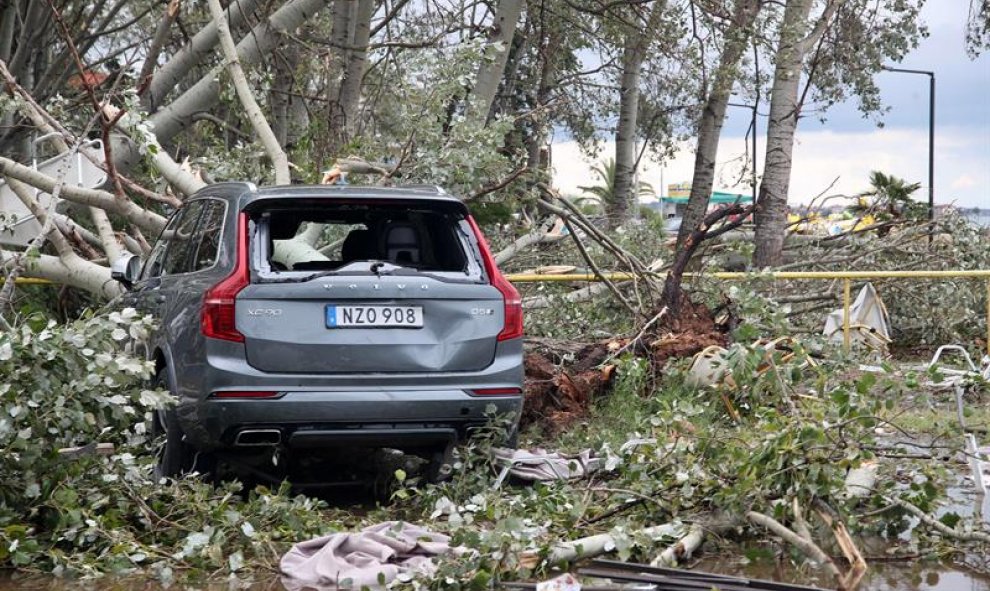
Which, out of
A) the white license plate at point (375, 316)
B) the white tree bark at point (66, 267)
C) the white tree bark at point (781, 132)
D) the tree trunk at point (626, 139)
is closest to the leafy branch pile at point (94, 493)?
the white license plate at point (375, 316)

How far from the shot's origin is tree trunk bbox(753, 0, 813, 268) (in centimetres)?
2125

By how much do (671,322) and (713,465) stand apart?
4148 mm

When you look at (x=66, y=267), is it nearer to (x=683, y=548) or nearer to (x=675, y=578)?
(x=683, y=548)

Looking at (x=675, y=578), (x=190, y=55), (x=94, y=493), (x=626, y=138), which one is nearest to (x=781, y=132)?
(x=626, y=138)

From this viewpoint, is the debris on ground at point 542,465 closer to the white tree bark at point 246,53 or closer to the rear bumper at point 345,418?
the rear bumper at point 345,418

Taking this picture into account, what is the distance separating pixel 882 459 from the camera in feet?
25.8

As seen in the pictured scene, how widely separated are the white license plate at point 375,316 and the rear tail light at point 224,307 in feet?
1.56

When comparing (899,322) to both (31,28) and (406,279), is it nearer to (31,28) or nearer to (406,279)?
(406,279)

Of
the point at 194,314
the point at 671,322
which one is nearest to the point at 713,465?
the point at 194,314

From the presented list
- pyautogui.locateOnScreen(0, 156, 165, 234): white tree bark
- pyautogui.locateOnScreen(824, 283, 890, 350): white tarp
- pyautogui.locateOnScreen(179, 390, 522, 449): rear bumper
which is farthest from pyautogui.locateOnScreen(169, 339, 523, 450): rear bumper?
pyautogui.locateOnScreen(824, 283, 890, 350): white tarp

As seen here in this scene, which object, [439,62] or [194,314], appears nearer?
[194,314]

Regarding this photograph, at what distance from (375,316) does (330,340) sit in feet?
0.89

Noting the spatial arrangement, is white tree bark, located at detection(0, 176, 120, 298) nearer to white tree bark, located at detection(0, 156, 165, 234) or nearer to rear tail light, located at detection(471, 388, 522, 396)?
white tree bark, located at detection(0, 156, 165, 234)

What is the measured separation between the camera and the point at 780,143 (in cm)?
2258
